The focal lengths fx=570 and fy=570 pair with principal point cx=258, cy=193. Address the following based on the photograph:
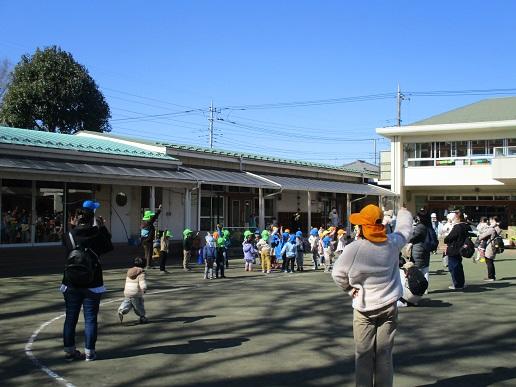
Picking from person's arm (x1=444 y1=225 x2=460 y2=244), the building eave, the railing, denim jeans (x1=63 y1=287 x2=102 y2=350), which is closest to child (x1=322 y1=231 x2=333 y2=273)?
person's arm (x1=444 y1=225 x2=460 y2=244)

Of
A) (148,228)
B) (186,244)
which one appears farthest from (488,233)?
(148,228)

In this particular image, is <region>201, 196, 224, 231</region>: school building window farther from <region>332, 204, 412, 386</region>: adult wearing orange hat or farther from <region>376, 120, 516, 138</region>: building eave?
<region>332, 204, 412, 386</region>: adult wearing orange hat

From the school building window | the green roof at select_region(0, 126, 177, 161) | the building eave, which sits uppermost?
the building eave

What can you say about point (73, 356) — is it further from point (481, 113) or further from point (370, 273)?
point (481, 113)

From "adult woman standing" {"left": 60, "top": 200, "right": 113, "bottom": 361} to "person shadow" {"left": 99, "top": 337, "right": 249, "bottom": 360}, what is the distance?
422 mm

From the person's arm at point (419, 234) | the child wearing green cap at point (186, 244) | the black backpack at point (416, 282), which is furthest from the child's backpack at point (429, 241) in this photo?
the child wearing green cap at point (186, 244)

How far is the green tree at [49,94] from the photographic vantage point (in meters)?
34.1

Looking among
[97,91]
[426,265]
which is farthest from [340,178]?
[426,265]

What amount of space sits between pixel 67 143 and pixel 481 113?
25680 mm

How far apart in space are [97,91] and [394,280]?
3506 cm

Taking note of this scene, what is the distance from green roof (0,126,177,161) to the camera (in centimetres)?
1745

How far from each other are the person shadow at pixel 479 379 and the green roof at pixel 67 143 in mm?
14334

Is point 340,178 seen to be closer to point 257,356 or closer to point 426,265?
point 426,265

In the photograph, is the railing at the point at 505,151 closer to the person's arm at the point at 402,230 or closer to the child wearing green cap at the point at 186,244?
the child wearing green cap at the point at 186,244
